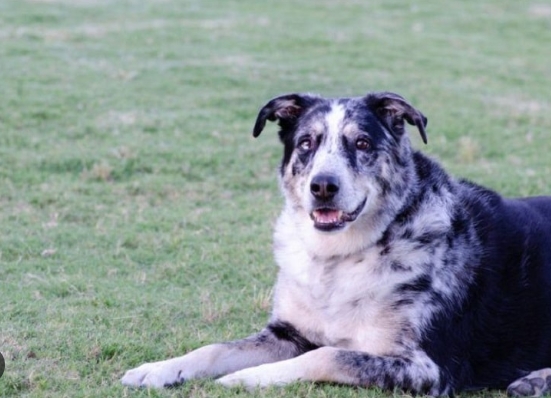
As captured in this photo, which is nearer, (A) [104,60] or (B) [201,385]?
(B) [201,385]

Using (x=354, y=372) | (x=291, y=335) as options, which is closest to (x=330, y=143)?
(x=291, y=335)

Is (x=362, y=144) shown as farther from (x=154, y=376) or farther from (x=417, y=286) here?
(x=154, y=376)

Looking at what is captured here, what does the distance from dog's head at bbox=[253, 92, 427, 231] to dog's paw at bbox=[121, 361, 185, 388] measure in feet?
3.99

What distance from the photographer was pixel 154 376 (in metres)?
6.13

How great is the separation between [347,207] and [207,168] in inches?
233

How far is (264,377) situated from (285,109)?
5.97 feet

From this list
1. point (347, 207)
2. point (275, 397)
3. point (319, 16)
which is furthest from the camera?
point (319, 16)

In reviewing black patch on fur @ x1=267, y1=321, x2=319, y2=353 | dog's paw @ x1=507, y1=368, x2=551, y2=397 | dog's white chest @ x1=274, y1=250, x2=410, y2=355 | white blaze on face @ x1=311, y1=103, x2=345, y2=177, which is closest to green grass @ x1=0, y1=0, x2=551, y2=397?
dog's white chest @ x1=274, y1=250, x2=410, y2=355

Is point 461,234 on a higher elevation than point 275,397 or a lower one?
higher

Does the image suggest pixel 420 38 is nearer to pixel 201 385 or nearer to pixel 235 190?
pixel 235 190

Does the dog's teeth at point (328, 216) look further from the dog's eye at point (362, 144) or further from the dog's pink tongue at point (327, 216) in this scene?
the dog's eye at point (362, 144)

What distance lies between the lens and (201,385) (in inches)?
243

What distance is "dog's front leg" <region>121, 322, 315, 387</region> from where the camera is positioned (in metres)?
6.16

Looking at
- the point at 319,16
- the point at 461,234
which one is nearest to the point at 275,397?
the point at 461,234
